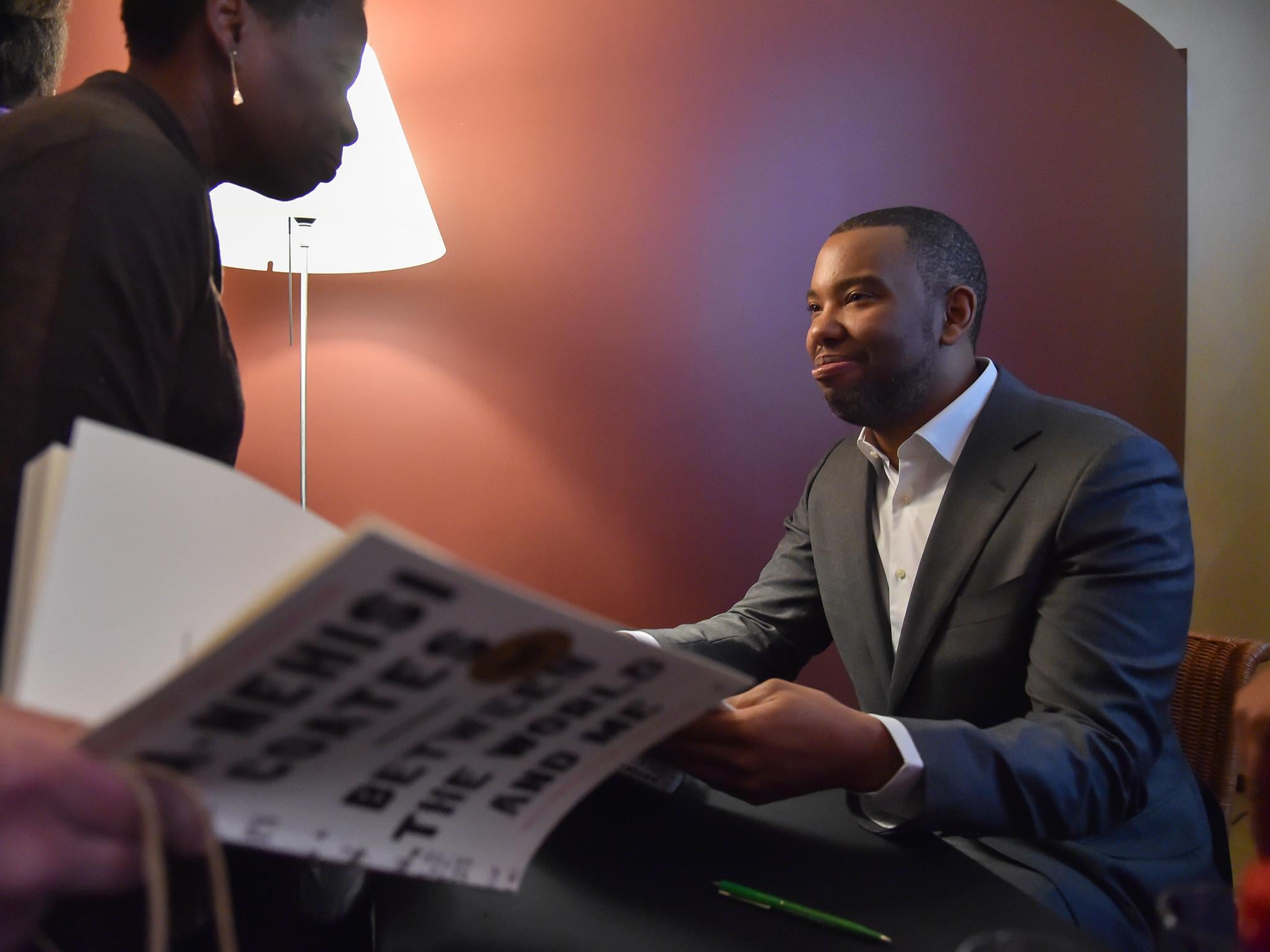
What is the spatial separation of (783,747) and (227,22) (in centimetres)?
75

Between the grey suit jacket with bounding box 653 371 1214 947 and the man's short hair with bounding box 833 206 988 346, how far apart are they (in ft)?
0.66

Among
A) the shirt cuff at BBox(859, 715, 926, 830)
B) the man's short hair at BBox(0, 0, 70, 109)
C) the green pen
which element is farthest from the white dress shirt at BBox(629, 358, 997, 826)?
the man's short hair at BBox(0, 0, 70, 109)

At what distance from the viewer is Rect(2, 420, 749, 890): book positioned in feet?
0.95

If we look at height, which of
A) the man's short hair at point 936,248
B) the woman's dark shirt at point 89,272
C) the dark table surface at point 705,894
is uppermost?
the man's short hair at point 936,248

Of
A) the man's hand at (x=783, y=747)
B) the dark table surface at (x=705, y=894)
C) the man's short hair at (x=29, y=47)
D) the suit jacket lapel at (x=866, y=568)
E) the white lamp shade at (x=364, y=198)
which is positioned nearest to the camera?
the dark table surface at (x=705, y=894)

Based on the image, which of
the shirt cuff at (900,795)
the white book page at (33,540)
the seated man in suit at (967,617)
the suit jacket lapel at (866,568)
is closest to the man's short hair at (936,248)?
the seated man in suit at (967,617)

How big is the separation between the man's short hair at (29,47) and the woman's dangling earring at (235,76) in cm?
54

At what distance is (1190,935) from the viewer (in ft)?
1.22

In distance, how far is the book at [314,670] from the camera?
29 centimetres

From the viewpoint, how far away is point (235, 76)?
2.47ft

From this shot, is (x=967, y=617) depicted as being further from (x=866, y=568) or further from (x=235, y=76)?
(x=235, y=76)

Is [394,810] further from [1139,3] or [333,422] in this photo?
[1139,3]

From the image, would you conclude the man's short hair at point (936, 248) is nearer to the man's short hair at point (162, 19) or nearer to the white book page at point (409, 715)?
the man's short hair at point (162, 19)

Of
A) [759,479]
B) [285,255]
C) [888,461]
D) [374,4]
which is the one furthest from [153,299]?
[374,4]
